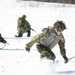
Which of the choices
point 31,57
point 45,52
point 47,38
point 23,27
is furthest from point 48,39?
point 23,27

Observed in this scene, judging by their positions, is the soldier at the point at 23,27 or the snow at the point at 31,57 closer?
the snow at the point at 31,57

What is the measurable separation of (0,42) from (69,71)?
355 cm

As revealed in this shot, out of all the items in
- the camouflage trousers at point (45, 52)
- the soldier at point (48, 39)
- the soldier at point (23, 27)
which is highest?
the soldier at point (48, 39)

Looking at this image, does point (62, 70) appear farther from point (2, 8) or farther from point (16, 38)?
point (2, 8)

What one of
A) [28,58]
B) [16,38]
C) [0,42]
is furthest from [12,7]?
[28,58]

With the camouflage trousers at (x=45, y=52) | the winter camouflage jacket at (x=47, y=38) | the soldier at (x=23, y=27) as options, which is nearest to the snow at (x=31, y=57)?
the camouflage trousers at (x=45, y=52)

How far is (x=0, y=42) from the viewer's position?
409 inches

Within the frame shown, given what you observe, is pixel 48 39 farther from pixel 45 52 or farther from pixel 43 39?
pixel 45 52

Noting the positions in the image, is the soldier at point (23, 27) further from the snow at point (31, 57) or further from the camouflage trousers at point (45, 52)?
the camouflage trousers at point (45, 52)

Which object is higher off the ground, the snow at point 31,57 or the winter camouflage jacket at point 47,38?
the winter camouflage jacket at point 47,38

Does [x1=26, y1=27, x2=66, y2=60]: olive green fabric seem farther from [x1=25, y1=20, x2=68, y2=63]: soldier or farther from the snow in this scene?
the snow

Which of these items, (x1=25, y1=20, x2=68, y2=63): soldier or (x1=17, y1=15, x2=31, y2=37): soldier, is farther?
(x1=17, y1=15, x2=31, y2=37): soldier

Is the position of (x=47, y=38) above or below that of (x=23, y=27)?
above

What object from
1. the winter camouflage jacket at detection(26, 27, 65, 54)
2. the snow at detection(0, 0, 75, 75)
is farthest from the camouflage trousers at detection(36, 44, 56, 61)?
the snow at detection(0, 0, 75, 75)
